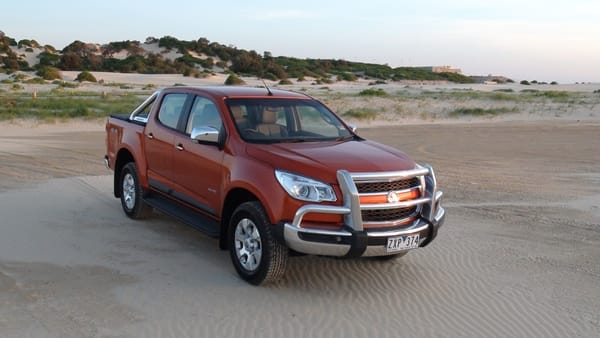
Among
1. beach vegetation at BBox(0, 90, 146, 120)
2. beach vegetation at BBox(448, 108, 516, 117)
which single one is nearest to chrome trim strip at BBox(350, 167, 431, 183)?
beach vegetation at BBox(0, 90, 146, 120)

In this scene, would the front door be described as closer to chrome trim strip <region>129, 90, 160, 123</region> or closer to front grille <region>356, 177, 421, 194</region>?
chrome trim strip <region>129, 90, 160, 123</region>

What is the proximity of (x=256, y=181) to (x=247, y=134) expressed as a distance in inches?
32.4

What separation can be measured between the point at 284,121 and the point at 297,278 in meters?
1.70

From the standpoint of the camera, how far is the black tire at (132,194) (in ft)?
26.6

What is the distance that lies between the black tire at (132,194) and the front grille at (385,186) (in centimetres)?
352

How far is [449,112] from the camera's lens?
3125 centimetres

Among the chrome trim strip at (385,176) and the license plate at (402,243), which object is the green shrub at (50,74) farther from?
the license plate at (402,243)

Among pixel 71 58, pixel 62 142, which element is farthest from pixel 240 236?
pixel 71 58

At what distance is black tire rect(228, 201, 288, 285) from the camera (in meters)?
5.55

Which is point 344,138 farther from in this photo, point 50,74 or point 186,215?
point 50,74

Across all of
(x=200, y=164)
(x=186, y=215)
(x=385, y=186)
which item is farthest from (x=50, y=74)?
(x=385, y=186)

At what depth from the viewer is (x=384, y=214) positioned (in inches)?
220

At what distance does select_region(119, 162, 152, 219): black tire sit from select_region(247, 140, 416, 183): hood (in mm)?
2631

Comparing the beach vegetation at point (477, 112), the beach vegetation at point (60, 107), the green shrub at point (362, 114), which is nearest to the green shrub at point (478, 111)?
the beach vegetation at point (477, 112)
